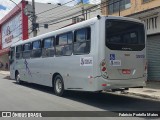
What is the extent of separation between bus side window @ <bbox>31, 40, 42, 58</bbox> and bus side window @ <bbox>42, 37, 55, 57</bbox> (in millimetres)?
646

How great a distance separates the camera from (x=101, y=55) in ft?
35.2

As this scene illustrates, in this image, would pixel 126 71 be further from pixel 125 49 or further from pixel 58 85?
pixel 58 85

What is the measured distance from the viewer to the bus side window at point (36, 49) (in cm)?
1633

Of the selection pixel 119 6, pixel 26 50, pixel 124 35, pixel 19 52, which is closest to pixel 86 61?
pixel 124 35

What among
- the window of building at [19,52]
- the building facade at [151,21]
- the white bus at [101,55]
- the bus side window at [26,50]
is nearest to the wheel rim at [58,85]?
the white bus at [101,55]

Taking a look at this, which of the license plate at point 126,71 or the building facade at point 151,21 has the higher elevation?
the building facade at point 151,21

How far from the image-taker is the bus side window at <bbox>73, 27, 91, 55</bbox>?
11.4 m

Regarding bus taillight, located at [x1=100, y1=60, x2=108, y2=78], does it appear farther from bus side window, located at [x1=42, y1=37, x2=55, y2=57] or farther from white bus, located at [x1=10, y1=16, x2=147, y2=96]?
bus side window, located at [x1=42, y1=37, x2=55, y2=57]

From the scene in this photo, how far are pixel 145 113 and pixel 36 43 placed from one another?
8901 millimetres

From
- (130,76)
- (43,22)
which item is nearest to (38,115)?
(130,76)

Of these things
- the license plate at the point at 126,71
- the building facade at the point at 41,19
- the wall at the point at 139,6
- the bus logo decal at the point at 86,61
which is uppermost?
the building facade at the point at 41,19

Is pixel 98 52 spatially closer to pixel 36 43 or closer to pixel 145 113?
pixel 145 113

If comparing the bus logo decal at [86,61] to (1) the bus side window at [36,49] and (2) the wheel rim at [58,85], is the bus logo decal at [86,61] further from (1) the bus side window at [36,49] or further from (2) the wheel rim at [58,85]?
(1) the bus side window at [36,49]

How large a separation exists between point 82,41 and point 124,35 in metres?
1.63
